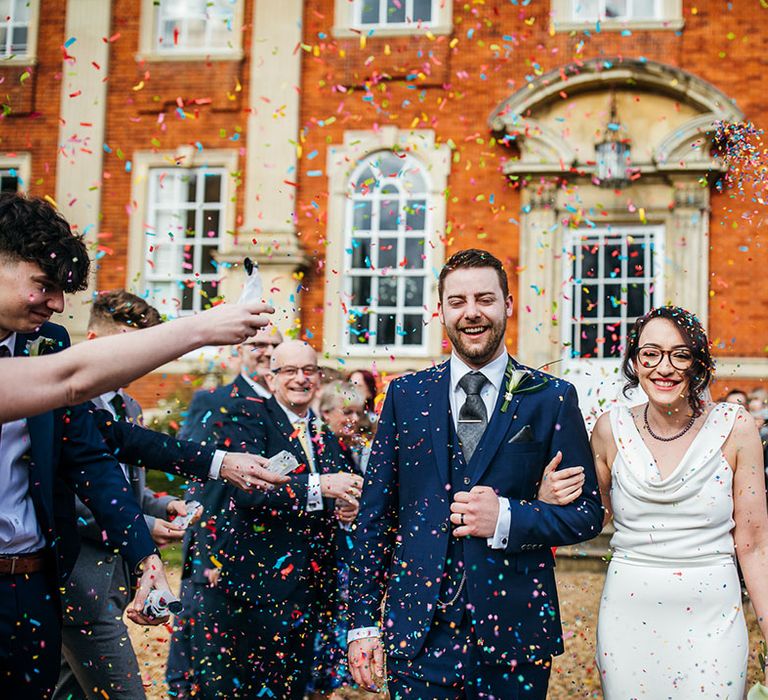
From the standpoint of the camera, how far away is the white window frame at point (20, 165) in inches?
578

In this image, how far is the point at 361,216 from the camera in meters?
14.1

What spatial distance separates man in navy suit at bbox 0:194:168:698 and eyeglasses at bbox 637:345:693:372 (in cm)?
217

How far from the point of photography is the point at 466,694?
3.29m

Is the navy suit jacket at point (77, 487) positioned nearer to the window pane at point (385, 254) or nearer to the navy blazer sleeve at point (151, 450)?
the navy blazer sleeve at point (151, 450)

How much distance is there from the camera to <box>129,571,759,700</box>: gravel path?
6.96 m

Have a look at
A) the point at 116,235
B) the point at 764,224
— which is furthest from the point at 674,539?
the point at 116,235

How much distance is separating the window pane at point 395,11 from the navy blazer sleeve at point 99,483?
1173 cm

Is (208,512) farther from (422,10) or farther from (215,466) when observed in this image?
(422,10)

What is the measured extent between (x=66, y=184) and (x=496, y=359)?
12140 millimetres

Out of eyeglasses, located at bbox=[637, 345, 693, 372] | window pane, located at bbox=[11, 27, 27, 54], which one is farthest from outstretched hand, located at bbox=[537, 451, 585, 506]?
window pane, located at bbox=[11, 27, 27, 54]

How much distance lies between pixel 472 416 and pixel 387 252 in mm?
10791

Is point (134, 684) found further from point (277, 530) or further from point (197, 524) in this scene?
point (197, 524)

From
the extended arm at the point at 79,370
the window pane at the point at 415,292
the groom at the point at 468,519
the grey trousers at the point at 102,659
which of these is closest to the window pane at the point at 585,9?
the window pane at the point at 415,292

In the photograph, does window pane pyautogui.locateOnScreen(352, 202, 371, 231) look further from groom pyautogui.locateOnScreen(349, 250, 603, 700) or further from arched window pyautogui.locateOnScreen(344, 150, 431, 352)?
groom pyautogui.locateOnScreen(349, 250, 603, 700)
